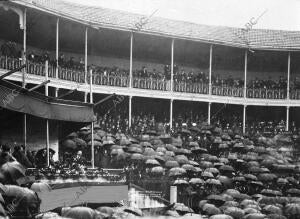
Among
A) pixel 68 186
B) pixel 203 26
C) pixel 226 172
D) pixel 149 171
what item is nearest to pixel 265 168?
pixel 226 172

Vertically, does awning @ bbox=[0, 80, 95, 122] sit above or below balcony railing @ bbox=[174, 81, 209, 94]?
below

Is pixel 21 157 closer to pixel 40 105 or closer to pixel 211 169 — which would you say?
pixel 40 105

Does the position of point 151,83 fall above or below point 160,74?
below

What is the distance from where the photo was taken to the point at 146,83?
96.1 ft

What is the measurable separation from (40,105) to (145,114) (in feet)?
48.8

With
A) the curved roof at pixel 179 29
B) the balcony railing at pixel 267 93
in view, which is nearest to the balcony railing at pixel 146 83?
the balcony railing at pixel 267 93

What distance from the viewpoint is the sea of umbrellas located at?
1841 cm

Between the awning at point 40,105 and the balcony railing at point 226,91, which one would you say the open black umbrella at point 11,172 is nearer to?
the awning at point 40,105

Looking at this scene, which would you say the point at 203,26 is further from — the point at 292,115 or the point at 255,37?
the point at 292,115

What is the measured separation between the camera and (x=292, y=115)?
1369 inches

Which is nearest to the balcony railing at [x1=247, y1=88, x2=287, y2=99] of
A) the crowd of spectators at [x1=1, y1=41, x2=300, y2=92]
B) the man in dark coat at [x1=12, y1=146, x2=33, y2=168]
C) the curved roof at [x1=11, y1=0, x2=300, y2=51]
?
the crowd of spectators at [x1=1, y1=41, x2=300, y2=92]

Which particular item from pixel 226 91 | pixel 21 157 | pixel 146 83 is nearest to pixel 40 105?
pixel 21 157

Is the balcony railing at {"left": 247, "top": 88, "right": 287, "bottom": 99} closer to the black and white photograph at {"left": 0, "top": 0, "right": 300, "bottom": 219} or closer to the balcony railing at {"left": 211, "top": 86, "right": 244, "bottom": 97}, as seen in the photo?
the black and white photograph at {"left": 0, "top": 0, "right": 300, "bottom": 219}

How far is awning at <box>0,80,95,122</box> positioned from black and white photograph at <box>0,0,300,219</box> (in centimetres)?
4
